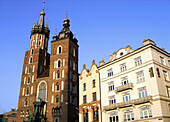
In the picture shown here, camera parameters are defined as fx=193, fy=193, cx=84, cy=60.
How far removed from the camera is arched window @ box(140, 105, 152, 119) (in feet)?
99.9

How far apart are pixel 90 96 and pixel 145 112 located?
44.4ft

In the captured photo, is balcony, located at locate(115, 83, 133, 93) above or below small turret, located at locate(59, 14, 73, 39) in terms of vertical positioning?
below

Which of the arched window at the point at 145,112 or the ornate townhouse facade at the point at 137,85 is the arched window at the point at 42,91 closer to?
the ornate townhouse facade at the point at 137,85

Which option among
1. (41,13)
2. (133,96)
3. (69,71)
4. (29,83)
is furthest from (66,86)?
(41,13)

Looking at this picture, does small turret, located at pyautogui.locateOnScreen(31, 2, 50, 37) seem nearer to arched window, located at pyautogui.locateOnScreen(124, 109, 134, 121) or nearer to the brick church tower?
the brick church tower

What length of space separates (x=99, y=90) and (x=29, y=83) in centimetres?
3310

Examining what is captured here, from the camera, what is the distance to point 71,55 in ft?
206

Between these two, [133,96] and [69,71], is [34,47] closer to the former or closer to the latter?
[69,71]

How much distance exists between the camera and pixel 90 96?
136 feet

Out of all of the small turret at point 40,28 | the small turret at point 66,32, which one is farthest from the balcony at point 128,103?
the small turret at point 40,28

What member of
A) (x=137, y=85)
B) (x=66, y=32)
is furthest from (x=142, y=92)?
(x=66, y=32)

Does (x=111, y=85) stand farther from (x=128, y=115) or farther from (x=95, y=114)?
(x=128, y=115)

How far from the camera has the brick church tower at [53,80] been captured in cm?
5519

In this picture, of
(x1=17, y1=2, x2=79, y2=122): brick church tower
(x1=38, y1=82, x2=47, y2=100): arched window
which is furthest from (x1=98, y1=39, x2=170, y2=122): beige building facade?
(x1=38, y1=82, x2=47, y2=100): arched window
